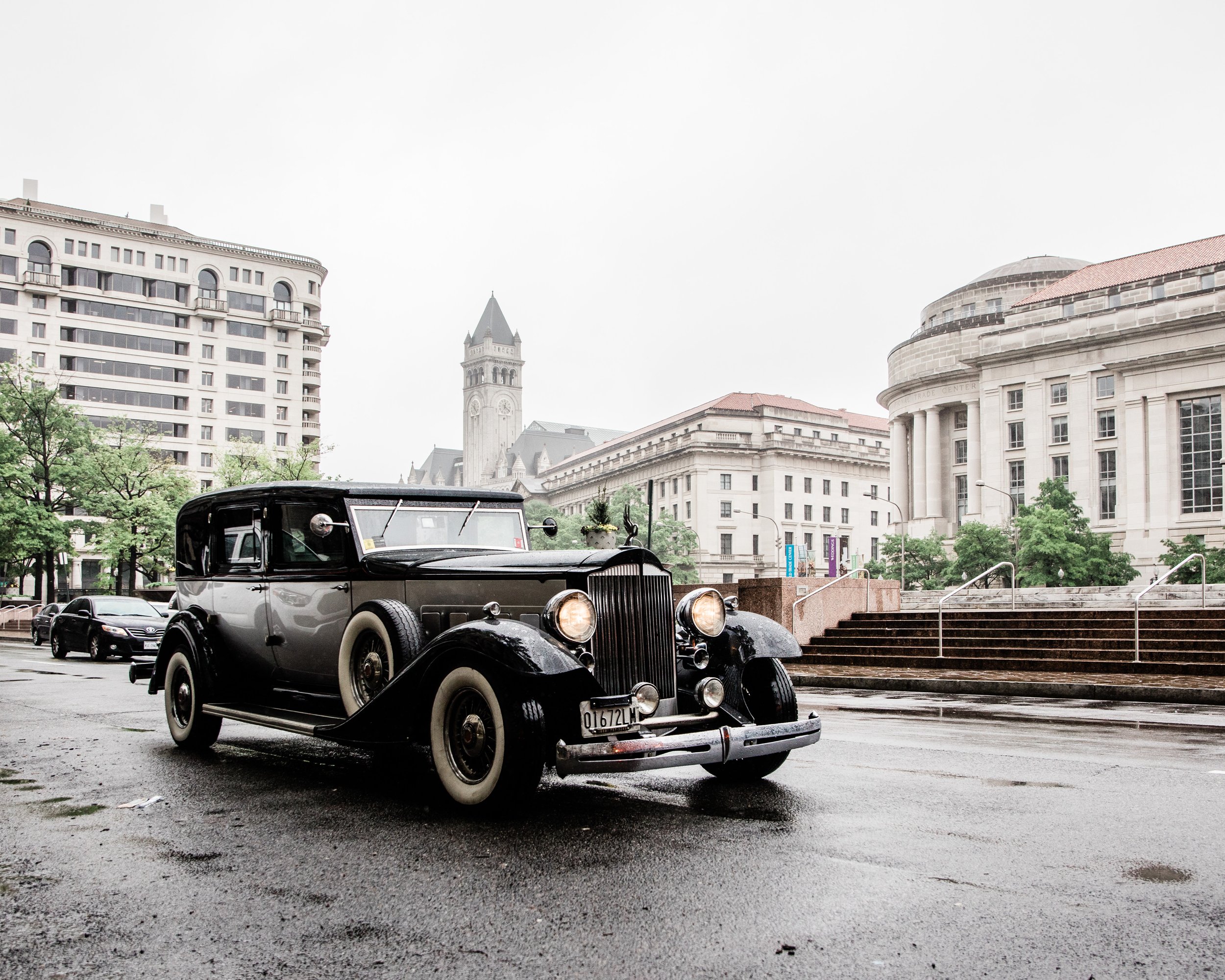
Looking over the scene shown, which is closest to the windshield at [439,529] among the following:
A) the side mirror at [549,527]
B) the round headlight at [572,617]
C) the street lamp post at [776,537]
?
the side mirror at [549,527]

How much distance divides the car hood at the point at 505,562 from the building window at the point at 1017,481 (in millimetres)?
76611

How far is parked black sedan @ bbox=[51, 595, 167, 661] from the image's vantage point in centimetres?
2455

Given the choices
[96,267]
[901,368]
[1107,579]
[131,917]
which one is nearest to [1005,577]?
[1107,579]

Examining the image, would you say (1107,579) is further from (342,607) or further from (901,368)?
(342,607)

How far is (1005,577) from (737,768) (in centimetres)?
5816

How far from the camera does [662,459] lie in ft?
382

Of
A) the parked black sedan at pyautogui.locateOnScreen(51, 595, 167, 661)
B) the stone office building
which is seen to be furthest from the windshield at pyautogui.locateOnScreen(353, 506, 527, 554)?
the stone office building

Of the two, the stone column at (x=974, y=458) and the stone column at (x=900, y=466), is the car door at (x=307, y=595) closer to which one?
the stone column at (x=974, y=458)

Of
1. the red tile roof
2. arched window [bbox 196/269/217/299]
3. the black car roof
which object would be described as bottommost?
the black car roof

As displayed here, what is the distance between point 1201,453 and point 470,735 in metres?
70.2

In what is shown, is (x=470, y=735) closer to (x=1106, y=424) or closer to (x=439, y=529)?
(x=439, y=529)

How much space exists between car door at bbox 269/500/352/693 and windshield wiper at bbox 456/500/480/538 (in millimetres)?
886

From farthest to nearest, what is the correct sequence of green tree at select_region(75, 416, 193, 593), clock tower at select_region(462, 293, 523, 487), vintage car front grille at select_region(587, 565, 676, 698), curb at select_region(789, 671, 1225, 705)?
clock tower at select_region(462, 293, 523, 487), green tree at select_region(75, 416, 193, 593), curb at select_region(789, 671, 1225, 705), vintage car front grille at select_region(587, 565, 676, 698)

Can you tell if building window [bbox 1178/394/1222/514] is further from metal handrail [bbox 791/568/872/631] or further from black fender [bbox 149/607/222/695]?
black fender [bbox 149/607/222/695]
